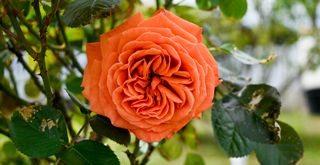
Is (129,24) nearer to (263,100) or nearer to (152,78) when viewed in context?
(152,78)

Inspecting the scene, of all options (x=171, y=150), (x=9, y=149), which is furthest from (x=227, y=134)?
(x=9, y=149)

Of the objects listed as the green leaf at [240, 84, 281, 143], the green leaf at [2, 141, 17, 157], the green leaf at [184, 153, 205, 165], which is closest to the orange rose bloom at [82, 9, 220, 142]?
the green leaf at [240, 84, 281, 143]

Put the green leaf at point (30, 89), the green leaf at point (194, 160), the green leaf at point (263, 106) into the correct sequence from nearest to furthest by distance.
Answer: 1. the green leaf at point (263, 106)
2. the green leaf at point (194, 160)
3. the green leaf at point (30, 89)

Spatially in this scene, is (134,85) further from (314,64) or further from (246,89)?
(314,64)

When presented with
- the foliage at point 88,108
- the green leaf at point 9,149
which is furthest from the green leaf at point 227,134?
the green leaf at point 9,149

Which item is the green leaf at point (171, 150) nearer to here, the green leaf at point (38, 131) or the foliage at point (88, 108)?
the foliage at point (88, 108)

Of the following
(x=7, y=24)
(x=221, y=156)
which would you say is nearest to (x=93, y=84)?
(x=7, y=24)
